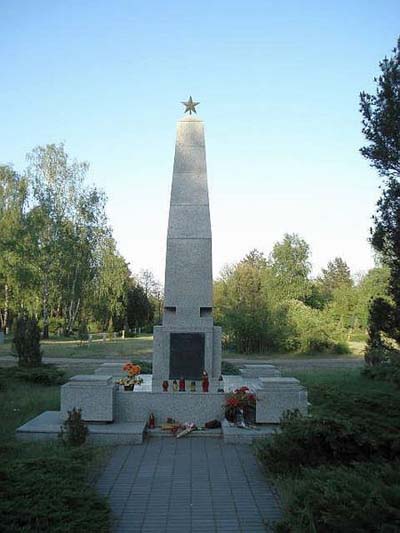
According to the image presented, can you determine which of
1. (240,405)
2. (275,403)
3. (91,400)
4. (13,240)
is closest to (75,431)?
(91,400)

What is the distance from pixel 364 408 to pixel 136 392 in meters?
4.32

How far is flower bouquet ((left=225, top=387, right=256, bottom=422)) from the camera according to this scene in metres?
9.30

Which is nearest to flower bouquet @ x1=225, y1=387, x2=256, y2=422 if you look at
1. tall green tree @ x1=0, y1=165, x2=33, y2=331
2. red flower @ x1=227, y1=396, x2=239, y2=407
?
red flower @ x1=227, y1=396, x2=239, y2=407

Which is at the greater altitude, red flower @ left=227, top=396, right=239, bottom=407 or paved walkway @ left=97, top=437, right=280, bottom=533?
red flower @ left=227, top=396, right=239, bottom=407

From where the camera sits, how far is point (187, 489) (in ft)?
20.0

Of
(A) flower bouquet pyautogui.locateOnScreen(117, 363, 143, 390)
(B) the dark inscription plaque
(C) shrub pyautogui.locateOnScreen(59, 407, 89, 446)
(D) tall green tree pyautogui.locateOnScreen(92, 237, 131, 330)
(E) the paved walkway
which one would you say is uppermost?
(D) tall green tree pyautogui.locateOnScreen(92, 237, 131, 330)

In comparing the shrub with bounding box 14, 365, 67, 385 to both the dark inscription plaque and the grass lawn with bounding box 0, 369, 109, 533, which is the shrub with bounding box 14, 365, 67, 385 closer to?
the dark inscription plaque

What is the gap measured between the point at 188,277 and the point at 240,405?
2990 mm

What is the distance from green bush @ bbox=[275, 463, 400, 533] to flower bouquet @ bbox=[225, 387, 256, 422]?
4096 mm

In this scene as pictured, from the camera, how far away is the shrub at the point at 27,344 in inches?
654

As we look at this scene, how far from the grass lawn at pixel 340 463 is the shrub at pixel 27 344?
10992mm

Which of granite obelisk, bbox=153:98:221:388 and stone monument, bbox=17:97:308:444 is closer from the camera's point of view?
stone monument, bbox=17:97:308:444

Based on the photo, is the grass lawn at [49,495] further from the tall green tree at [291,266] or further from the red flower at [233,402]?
the tall green tree at [291,266]

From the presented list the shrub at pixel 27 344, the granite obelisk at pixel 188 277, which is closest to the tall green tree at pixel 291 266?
the shrub at pixel 27 344
